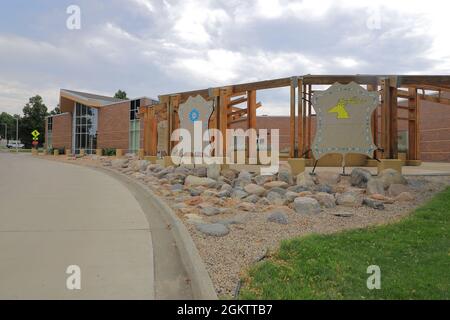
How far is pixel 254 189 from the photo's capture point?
9.52m

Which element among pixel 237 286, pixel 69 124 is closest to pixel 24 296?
pixel 237 286

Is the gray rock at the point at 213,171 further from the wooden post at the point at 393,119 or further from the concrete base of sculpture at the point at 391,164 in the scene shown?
the wooden post at the point at 393,119

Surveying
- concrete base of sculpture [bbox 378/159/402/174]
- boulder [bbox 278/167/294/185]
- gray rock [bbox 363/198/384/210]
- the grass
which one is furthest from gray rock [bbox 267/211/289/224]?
concrete base of sculpture [bbox 378/159/402/174]

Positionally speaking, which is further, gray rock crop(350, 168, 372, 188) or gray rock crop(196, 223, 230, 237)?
gray rock crop(350, 168, 372, 188)

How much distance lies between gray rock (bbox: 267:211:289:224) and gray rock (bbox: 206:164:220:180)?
5343mm

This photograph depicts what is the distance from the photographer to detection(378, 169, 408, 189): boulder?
9148mm

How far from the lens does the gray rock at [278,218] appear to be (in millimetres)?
6631

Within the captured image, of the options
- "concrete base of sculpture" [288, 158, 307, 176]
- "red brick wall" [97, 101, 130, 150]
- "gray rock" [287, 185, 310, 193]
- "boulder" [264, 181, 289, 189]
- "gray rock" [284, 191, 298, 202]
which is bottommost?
"gray rock" [284, 191, 298, 202]

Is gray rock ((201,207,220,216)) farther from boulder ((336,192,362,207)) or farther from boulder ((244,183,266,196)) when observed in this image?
boulder ((336,192,362,207))

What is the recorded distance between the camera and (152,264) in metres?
4.82

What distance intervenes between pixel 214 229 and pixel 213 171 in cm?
616

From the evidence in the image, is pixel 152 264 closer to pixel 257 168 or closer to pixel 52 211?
pixel 52 211

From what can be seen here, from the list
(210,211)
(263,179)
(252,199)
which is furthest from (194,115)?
(210,211)

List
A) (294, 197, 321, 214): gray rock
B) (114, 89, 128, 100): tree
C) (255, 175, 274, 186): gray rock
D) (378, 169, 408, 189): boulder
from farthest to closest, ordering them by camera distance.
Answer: (114, 89, 128, 100): tree
(255, 175, 274, 186): gray rock
(378, 169, 408, 189): boulder
(294, 197, 321, 214): gray rock
